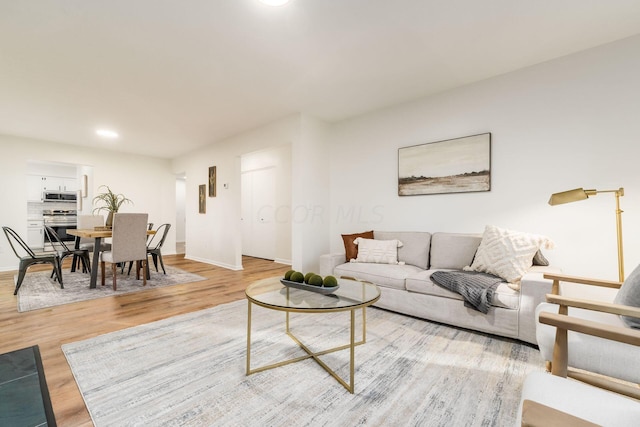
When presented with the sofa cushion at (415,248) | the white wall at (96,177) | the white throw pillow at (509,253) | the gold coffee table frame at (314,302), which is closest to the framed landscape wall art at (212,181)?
the white wall at (96,177)

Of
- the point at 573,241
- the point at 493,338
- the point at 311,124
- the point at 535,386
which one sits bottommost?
the point at 493,338

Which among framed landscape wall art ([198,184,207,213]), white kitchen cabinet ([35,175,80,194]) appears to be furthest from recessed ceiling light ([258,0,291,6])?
white kitchen cabinet ([35,175,80,194])

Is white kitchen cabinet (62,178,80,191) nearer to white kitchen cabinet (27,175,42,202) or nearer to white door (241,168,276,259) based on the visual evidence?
white kitchen cabinet (27,175,42,202)

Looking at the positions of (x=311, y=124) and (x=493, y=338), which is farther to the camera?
(x=311, y=124)

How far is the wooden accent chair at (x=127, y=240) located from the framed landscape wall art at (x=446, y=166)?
3.62 m

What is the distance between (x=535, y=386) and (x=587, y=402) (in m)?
0.13

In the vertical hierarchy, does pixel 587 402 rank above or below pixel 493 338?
above

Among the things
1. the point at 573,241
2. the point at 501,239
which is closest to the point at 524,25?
the point at 501,239

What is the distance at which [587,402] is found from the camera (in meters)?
0.85

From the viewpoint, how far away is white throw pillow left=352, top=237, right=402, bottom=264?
10.9ft

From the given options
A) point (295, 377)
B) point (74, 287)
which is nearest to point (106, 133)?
point (74, 287)

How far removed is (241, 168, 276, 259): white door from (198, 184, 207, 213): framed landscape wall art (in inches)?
42.4

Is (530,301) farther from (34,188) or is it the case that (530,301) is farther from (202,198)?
(34,188)

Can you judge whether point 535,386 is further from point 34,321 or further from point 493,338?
point 34,321
